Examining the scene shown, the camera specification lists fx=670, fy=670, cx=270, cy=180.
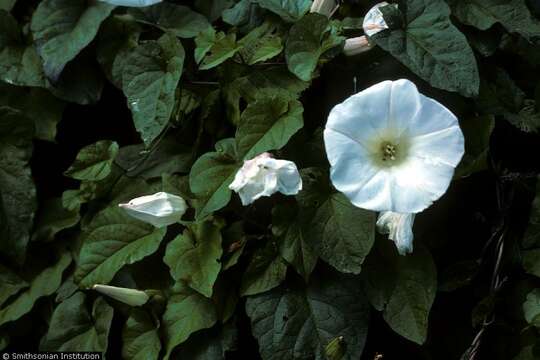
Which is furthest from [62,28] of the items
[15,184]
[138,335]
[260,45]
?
[138,335]

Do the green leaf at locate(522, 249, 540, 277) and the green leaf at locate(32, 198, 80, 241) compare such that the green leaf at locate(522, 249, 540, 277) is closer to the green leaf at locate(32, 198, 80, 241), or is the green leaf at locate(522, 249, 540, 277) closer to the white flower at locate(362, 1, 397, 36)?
the white flower at locate(362, 1, 397, 36)

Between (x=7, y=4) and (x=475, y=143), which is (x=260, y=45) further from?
(x=7, y=4)

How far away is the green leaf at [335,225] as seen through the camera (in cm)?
113

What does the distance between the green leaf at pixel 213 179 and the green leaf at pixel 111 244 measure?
0.57 ft

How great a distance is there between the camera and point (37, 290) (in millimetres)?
1497

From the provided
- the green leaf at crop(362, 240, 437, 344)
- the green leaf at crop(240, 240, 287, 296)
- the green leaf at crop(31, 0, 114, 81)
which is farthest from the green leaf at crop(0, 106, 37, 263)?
the green leaf at crop(362, 240, 437, 344)

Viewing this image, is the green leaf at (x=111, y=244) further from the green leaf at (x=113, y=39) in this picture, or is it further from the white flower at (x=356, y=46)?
the white flower at (x=356, y=46)

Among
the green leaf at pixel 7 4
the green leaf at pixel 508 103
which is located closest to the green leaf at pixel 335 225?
the green leaf at pixel 508 103

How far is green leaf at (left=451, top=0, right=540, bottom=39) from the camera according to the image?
4.21 ft

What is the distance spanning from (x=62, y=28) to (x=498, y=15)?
0.92m

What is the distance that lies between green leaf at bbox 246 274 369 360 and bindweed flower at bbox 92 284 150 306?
0.71 ft

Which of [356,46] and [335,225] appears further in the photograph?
[356,46]

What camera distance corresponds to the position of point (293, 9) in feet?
4.29

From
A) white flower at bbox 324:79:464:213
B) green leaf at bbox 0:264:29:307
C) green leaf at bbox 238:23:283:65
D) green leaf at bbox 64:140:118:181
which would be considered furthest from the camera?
green leaf at bbox 0:264:29:307
